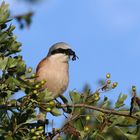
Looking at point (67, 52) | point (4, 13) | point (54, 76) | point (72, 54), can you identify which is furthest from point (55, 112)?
point (54, 76)

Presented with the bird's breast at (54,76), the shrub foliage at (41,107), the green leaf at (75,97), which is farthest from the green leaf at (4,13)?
the bird's breast at (54,76)

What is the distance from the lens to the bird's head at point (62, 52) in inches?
247

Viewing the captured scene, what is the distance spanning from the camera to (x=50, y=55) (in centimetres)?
687

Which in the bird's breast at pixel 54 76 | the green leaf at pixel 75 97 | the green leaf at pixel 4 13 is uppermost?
the green leaf at pixel 4 13

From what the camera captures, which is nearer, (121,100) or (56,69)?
(121,100)

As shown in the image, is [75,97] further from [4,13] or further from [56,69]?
[56,69]

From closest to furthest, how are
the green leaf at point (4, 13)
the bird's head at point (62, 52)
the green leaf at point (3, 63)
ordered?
the green leaf at point (3, 63) → the green leaf at point (4, 13) → the bird's head at point (62, 52)

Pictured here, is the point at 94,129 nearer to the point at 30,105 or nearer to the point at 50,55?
the point at 30,105

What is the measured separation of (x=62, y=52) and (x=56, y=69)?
0.36 meters

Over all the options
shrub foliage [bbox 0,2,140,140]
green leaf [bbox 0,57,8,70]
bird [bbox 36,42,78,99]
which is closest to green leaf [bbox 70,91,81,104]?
shrub foliage [bbox 0,2,140,140]

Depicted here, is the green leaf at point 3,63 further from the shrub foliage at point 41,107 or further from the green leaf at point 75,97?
the green leaf at point 75,97

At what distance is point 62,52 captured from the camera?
6441 millimetres

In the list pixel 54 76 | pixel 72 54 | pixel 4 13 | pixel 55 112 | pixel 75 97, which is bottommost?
pixel 55 112

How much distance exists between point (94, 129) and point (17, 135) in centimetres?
68
